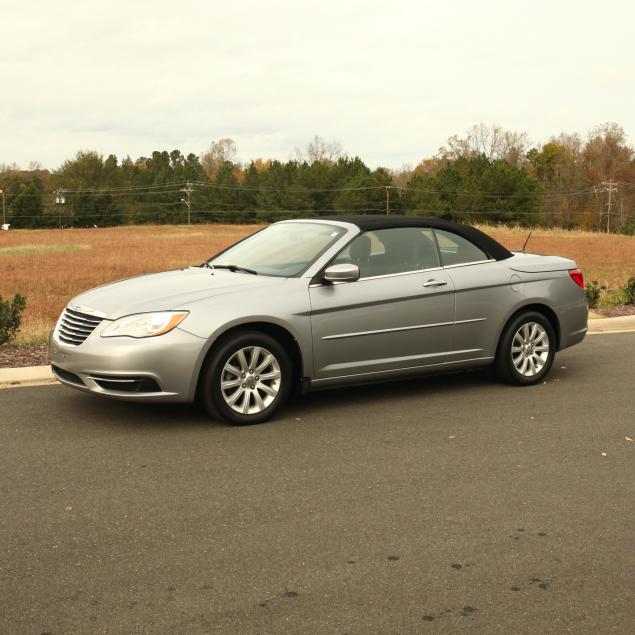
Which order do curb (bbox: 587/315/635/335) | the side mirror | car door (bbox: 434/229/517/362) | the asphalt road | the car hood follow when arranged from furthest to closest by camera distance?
1. curb (bbox: 587/315/635/335)
2. car door (bbox: 434/229/517/362)
3. the side mirror
4. the car hood
5. the asphalt road

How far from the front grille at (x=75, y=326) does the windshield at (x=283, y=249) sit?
146 centimetres

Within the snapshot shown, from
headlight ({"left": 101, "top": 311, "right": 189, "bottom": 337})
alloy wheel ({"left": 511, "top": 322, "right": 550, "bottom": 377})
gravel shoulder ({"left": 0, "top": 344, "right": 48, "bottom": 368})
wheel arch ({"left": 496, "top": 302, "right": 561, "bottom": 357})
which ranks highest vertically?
headlight ({"left": 101, "top": 311, "right": 189, "bottom": 337})

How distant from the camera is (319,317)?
282 inches

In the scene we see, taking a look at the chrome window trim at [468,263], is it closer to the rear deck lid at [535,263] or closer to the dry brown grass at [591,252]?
the rear deck lid at [535,263]

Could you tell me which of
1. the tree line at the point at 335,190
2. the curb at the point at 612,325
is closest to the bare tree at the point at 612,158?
the tree line at the point at 335,190

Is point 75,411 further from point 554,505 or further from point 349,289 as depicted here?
point 554,505

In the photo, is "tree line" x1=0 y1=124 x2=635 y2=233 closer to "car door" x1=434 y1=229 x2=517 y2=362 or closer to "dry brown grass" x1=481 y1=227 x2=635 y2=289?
A: "dry brown grass" x1=481 y1=227 x2=635 y2=289

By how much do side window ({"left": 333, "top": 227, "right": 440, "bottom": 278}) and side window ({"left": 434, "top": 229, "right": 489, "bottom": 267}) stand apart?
0.08 metres

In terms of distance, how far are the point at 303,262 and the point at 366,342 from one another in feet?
2.73

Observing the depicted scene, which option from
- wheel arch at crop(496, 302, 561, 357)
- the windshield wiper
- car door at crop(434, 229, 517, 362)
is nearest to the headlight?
the windshield wiper

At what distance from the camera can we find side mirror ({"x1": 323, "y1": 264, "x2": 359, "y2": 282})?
716 centimetres

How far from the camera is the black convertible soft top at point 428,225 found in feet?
25.6

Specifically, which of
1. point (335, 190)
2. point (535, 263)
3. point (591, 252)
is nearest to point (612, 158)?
point (335, 190)

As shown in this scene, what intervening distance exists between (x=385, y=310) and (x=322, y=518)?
114 inches
